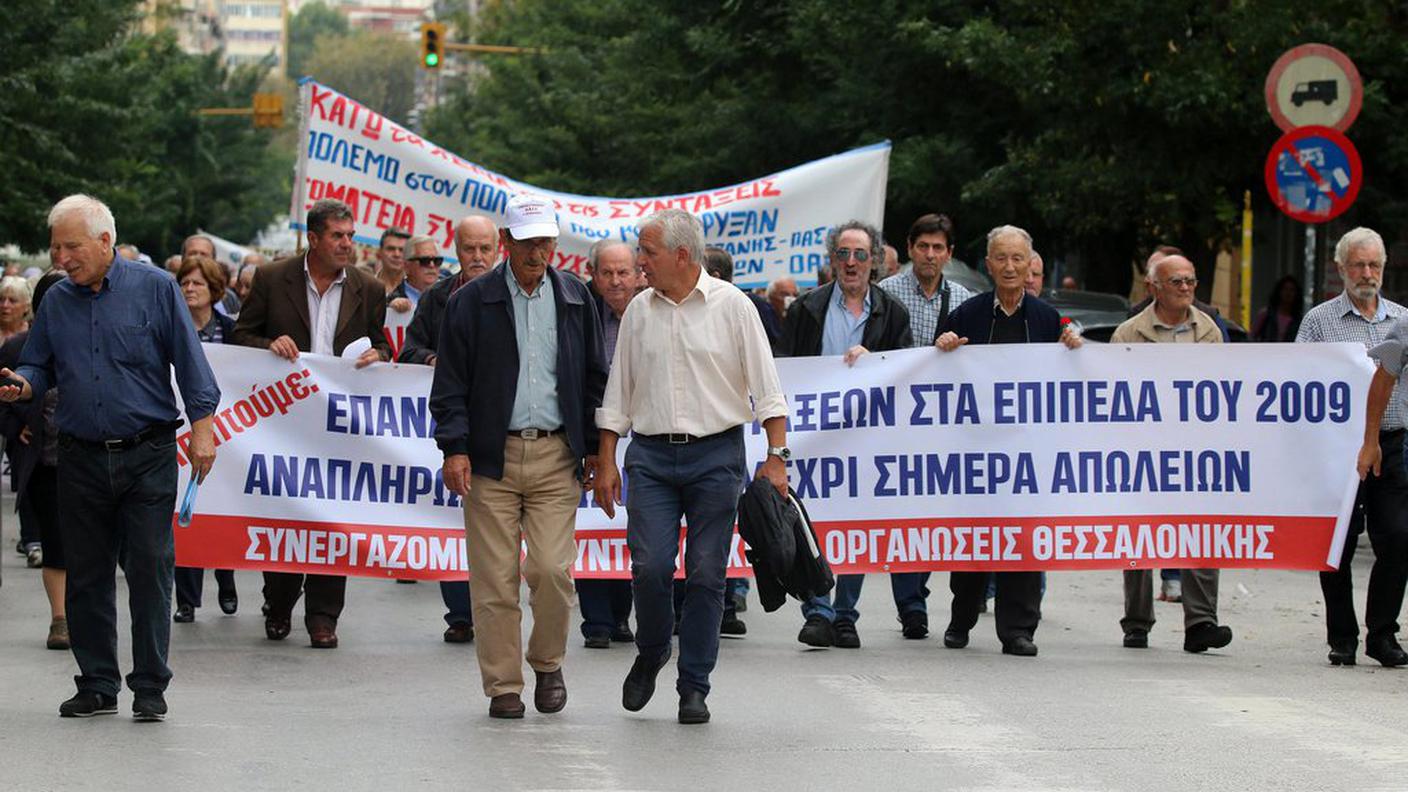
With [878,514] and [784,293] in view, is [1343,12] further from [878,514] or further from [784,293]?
[878,514]

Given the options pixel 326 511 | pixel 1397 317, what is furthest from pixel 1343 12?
pixel 326 511

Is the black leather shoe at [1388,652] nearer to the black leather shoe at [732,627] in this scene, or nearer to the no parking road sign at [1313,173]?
the black leather shoe at [732,627]

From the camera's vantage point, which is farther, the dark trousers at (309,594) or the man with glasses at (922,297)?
the man with glasses at (922,297)

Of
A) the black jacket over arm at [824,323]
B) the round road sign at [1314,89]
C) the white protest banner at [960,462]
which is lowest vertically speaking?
the white protest banner at [960,462]

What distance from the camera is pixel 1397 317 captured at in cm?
1092

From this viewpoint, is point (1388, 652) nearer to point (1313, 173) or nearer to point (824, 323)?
point (824, 323)

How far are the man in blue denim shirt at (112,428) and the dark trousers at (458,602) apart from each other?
2617mm

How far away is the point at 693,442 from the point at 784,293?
8.41 meters

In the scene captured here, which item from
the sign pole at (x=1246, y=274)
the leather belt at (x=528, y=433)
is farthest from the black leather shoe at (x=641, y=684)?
the sign pole at (x=1246, y=274)

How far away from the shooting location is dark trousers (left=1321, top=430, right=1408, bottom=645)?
10430 mm

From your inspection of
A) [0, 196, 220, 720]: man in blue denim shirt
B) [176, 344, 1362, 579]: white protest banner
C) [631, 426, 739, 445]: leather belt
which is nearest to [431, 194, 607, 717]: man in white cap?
[631, 426, 739, 445]: leather belt

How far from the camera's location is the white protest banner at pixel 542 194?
15531 millimetres

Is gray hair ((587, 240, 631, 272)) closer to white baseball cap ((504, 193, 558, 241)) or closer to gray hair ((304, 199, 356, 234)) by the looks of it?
gray hair ((304, 199, 356, 234))

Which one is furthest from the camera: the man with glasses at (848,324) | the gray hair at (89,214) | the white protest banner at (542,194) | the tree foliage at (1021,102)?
the tree foliage at (1021,102)
